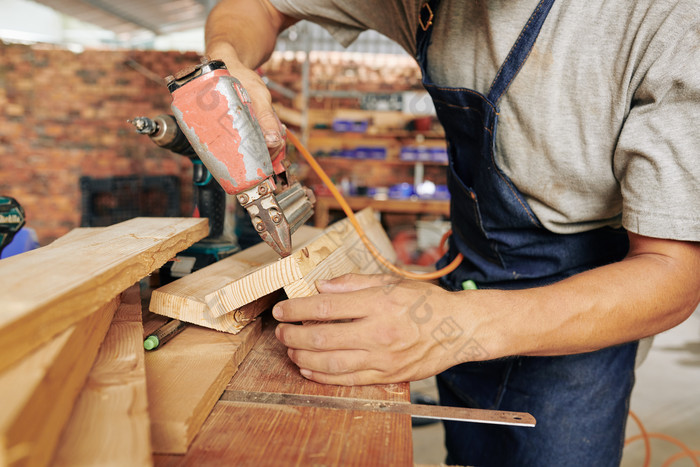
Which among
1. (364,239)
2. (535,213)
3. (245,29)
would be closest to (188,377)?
(364,239)

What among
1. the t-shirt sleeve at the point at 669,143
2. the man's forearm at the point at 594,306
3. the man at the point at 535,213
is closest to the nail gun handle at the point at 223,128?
the man at the point at 535,213

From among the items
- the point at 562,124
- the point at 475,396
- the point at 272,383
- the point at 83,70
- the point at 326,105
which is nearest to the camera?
the point at 272,383

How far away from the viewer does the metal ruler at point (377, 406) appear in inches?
26.9

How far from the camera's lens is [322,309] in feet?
2.40

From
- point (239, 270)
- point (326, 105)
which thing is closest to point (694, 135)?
Answer: point (239, 270)

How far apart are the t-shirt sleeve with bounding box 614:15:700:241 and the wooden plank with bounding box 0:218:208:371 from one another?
881 millimetres

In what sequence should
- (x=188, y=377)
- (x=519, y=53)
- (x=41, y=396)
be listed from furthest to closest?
(x=519, y=53) → (x=188, y=377) → (x=41, y=396)

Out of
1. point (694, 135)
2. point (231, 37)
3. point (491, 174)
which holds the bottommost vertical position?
point (491, 174)

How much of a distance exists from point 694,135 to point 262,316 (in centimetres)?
89

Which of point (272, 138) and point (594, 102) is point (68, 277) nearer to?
point (272, 138)

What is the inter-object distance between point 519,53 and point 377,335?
677mm

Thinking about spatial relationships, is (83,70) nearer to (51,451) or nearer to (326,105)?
(326,105)

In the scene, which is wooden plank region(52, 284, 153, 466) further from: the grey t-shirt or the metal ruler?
the grey t-shirt

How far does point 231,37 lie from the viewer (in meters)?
1.16
